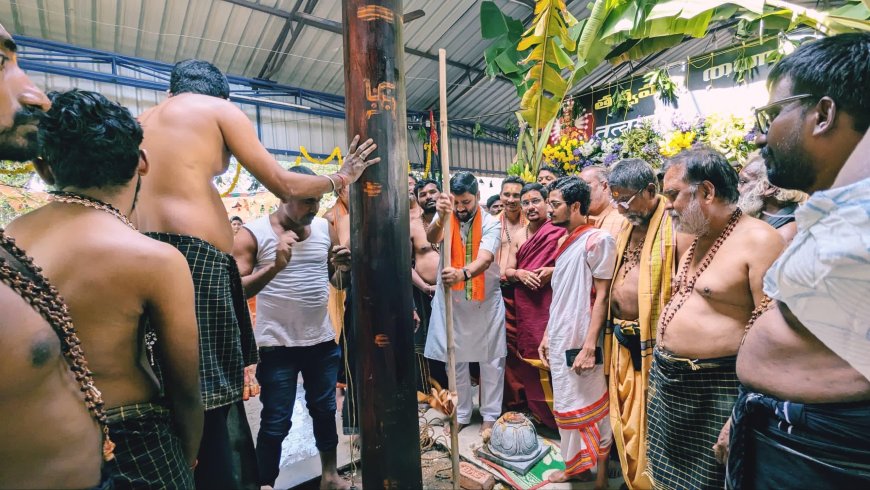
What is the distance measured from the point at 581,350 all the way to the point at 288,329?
2.21 m

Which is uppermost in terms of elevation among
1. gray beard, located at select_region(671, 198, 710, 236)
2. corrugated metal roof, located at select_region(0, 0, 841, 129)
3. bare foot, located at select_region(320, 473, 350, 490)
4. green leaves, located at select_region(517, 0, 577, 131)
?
corrugated metal roof, located at select_region(0, 0, 841, 129)

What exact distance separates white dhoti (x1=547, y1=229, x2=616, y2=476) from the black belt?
317 millimetres

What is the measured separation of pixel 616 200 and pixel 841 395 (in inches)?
74.5

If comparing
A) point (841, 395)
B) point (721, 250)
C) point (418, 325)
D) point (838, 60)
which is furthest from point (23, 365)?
point (418, 325)

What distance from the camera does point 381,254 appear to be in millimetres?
1513

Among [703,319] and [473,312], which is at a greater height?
[703,319]

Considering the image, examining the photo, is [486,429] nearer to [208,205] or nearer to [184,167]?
[208,205]

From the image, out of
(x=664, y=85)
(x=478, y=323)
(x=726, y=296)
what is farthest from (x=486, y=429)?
(x=664, y=85)

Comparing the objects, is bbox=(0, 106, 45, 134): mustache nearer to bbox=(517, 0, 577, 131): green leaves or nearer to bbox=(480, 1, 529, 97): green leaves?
bbox=(517, 0, 577, 131): green leaves

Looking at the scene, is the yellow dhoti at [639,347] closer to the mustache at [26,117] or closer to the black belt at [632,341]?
the black belt at [632,341]

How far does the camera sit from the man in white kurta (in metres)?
2.96

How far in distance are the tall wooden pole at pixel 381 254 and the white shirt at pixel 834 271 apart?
1196 millimetres

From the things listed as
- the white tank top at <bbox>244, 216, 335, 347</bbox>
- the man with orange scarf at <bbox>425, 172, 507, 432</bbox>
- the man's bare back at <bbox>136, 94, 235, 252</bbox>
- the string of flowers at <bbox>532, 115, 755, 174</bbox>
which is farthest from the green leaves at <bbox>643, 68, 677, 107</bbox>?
the man's bare back at <bbox>136, 94, 235, 252</bbox>

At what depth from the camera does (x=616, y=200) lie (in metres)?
2.84
